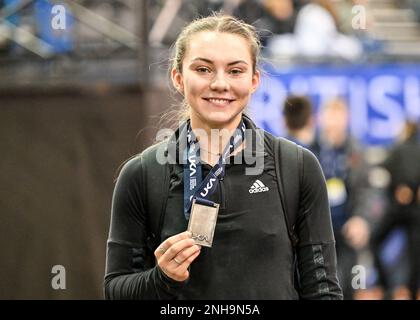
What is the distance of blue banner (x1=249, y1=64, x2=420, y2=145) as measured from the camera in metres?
8.03

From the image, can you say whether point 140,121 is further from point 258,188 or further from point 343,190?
point 258,188

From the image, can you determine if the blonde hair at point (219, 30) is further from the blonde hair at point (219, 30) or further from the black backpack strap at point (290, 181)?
the black backpack strap at point (290, 181)

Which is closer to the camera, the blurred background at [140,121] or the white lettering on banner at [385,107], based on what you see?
the blurred background at [140,121]

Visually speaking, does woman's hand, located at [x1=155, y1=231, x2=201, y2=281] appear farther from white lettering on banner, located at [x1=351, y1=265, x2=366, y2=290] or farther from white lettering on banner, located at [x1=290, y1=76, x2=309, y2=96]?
white lettering on banner, located at [x1=290, y1=76, x2=309, y2=96]

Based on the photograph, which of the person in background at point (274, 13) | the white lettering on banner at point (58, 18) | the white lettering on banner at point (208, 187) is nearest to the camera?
the white lettering on banner at point (208, 187)

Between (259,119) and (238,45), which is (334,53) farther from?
(238,45)

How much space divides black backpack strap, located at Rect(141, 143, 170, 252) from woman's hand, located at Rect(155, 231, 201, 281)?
0.18m

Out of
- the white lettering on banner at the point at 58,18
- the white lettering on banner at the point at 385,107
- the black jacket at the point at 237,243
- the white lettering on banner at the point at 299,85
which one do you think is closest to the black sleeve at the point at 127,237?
the black jacket at the point at 237,243

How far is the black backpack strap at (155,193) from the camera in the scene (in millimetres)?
2756

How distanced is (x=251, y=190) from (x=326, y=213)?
272 mm

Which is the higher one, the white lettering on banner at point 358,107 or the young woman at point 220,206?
the white lettering on banner at point 358,107

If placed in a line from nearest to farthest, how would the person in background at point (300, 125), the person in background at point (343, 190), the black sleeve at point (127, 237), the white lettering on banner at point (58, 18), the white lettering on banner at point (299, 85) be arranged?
the black sleeve at point (127, 237)
the white lettering on banner at point (58, 18)
the person in background at point (300, 125)
the person in background at point (343, 190)
the white lettering on banner at point (299, 85)

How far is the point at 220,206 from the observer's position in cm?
272

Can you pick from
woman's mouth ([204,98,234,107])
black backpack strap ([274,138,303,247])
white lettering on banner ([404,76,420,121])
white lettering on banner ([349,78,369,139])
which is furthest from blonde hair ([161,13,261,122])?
white lettering on banner ([404,76,420,121])
